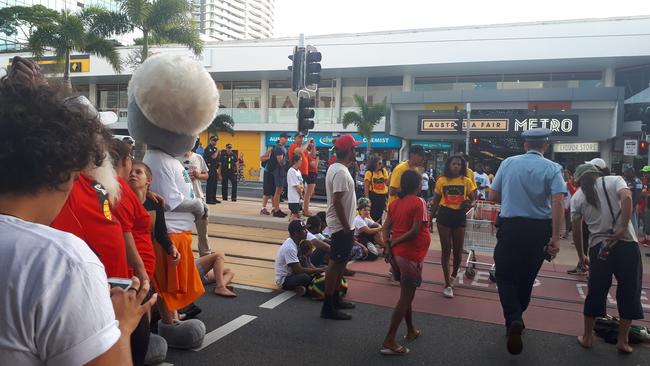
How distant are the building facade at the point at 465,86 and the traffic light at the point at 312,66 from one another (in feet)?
44.8

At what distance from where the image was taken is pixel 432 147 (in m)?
28.4

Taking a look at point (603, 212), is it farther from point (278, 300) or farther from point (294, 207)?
point (294, 207)

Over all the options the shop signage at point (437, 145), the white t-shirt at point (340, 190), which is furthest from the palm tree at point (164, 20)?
the white t-shirt at point (340, 190)

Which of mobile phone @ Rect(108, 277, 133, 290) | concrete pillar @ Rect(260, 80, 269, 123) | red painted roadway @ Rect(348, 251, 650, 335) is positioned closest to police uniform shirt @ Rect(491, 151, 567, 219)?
red painted roadway @ Rect(348, 251, 650, 335)

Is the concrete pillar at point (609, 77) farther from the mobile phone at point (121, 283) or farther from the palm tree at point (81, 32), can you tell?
the mobile phone at point (121, 283)

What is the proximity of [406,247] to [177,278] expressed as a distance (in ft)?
6.21

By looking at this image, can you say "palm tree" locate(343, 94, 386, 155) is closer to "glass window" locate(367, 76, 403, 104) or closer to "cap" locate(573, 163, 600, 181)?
"glass window" locate(367, 76, 403, 104)

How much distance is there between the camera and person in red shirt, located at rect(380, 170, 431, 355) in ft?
13.7

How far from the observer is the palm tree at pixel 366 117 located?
28884 millimetres

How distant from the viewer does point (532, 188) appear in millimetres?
4590

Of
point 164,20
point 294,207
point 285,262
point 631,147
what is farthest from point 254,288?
point 164,20

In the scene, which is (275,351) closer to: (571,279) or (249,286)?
(249,286)

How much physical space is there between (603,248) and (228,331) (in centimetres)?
343

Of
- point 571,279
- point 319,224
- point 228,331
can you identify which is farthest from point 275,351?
point 571,279
